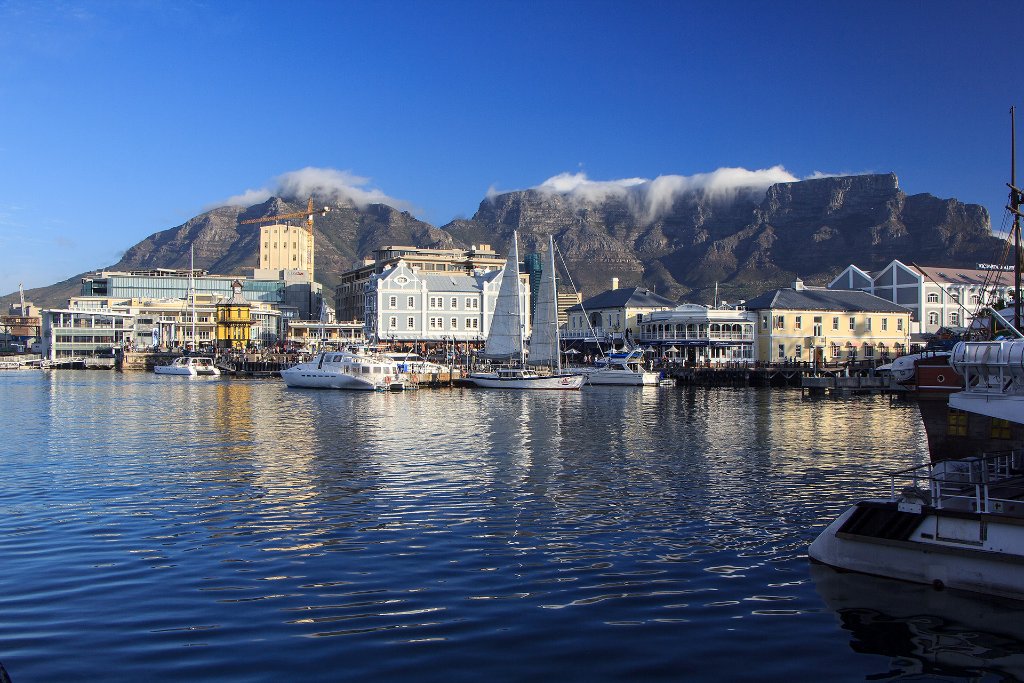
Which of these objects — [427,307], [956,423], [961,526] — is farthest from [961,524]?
[427,307]

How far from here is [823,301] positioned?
118m

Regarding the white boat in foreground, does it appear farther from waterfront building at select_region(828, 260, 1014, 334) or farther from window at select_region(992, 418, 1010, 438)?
waterfront building at select_region(828, 260, 1014, 334)

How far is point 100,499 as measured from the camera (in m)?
24.5

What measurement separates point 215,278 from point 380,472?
174 metres

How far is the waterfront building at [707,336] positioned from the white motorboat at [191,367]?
6394cm

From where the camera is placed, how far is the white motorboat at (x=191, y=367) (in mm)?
124725

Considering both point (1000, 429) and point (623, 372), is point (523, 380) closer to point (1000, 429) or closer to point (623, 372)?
point (623, 372)

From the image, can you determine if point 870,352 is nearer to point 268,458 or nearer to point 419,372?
point 419,372

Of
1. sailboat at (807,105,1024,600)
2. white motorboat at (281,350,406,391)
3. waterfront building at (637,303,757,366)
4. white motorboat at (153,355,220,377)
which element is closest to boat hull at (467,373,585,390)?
white motorboat at (281,350,406,391)

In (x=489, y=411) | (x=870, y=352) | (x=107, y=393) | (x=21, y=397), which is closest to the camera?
(x=489, y=411)

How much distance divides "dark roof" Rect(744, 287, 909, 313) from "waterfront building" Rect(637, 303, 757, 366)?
341cm

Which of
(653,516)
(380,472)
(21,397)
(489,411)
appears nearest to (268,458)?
(380,472)

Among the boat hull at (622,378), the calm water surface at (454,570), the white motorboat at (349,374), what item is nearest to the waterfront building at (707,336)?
the boat hull at (622,378)

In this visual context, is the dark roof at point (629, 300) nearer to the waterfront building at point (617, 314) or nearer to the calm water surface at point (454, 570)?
the waterfront building at point (617, 314)
